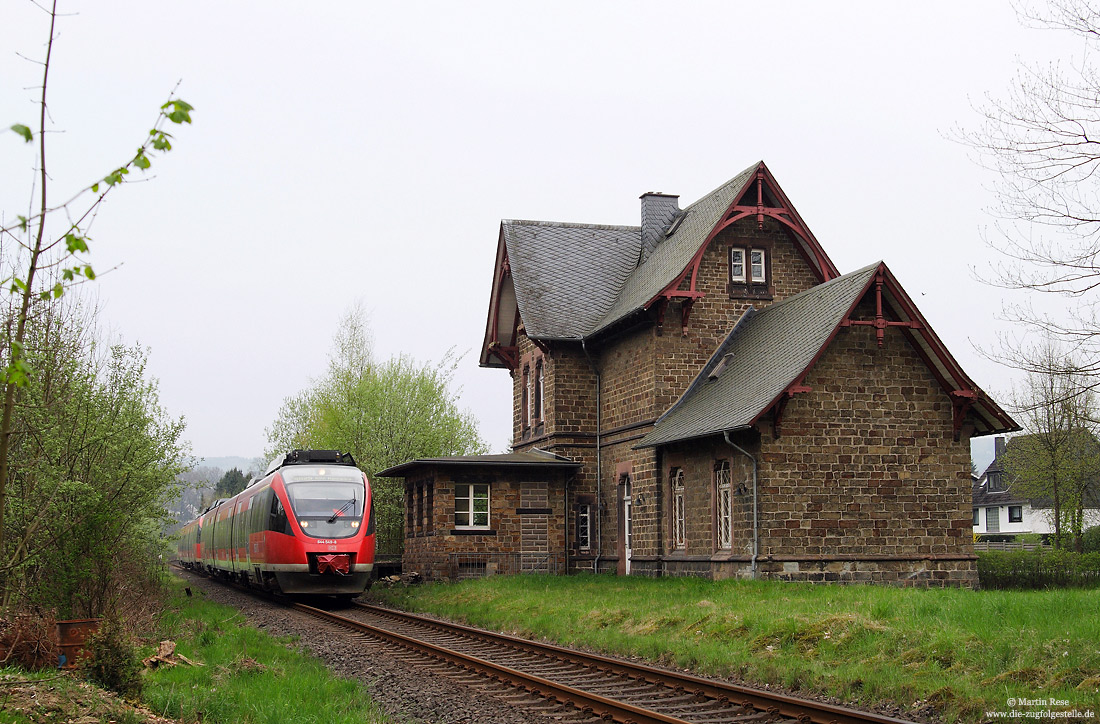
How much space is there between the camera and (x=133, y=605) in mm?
16797

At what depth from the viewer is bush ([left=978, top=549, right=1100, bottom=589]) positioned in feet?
84.3

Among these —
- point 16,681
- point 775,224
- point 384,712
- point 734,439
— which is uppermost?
point 775,224

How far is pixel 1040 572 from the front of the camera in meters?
26.4

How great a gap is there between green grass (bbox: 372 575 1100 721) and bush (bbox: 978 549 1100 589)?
9868 millimetres

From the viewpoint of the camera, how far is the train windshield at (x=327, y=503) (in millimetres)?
22844

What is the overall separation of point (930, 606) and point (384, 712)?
7.38 metres

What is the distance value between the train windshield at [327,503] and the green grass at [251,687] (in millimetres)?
6202

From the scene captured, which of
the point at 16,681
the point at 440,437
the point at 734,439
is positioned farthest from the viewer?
the point at 440,437

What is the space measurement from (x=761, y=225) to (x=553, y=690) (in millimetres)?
18312

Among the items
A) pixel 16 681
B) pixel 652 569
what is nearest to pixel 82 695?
pixel 16 681

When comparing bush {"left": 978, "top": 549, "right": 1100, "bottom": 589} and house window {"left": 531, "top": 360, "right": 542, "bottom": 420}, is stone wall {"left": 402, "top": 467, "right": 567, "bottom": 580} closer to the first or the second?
house window {"left": 531, "top": 360, "right": 542, "bottom": 420}

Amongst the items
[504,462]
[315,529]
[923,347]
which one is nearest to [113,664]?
[315,529]

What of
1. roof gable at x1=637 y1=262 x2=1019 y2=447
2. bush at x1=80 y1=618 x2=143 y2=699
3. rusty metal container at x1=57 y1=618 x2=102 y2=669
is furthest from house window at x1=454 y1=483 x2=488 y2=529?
bush at x1=80 y1=618 x2=143 y2=699

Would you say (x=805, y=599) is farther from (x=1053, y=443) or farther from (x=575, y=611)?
(x=1053, y=443)
